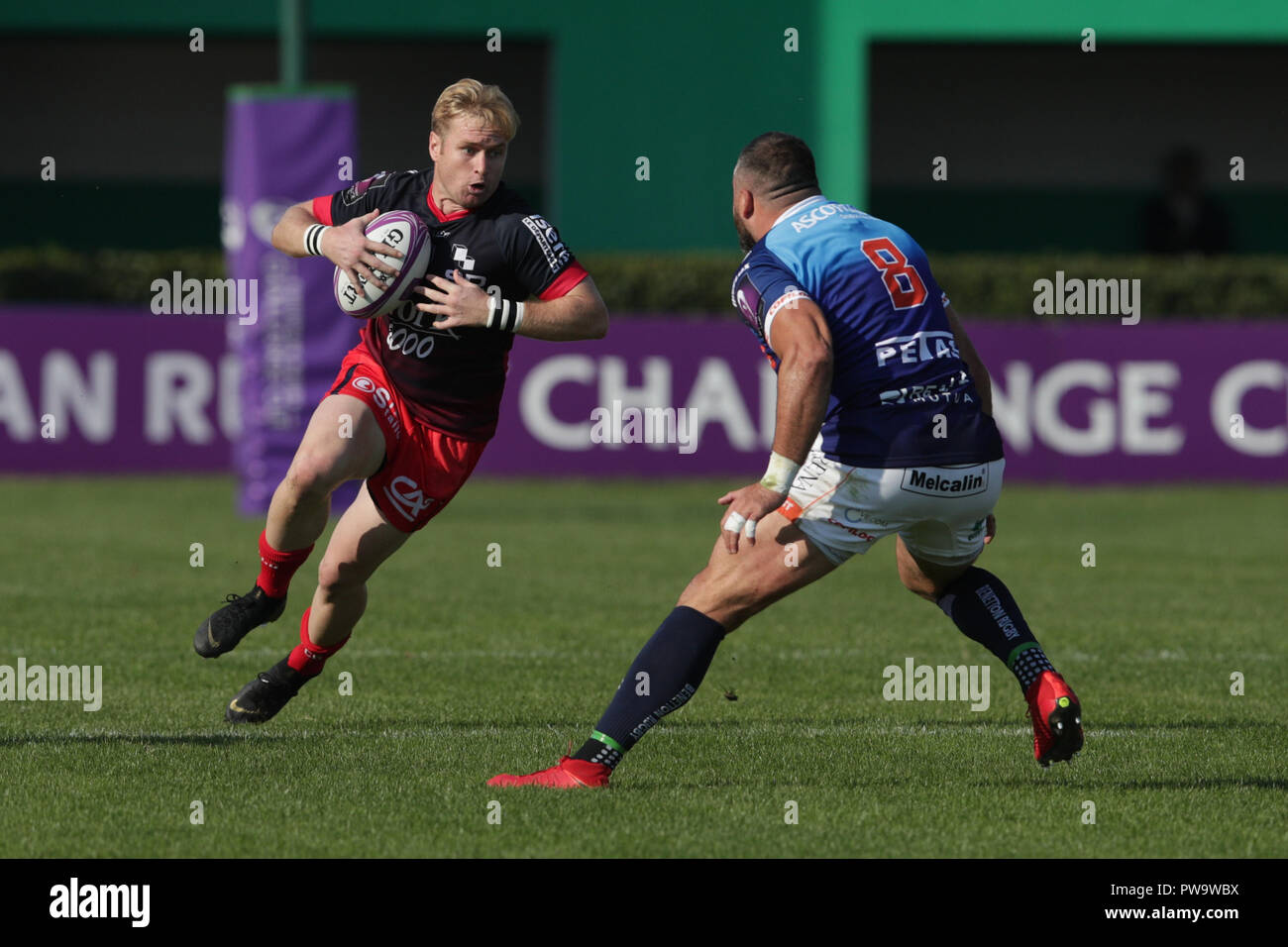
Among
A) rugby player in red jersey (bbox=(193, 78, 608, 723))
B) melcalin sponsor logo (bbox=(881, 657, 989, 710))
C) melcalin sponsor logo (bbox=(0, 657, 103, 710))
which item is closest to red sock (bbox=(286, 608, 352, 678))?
rugby player in red jersey (bbox=(193, 78, 608, 723))

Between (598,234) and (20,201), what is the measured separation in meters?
8.19

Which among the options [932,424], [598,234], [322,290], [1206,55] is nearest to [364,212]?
[932,424]

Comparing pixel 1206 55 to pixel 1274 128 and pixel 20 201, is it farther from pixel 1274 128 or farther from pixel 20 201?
pixel 20 201

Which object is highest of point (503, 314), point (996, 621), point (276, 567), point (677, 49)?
point (677, 49)

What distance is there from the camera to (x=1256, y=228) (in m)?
29.4

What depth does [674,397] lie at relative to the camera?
19000mm

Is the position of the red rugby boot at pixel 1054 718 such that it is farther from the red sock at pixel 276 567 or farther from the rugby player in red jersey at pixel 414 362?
the red sock at pixel 276 567

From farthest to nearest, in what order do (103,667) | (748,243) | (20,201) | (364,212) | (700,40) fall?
(20,201), (700,40), (103,667), (364,212), (748,243)

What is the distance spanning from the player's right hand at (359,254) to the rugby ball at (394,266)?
0.06 ft

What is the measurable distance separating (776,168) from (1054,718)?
2.00 m

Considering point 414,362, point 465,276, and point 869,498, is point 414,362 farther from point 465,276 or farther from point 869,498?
point 869,498

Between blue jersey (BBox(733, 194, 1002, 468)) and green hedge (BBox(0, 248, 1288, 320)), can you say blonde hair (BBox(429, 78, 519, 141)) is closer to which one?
blue jersey (BBox(733, 194, 1002, 468))

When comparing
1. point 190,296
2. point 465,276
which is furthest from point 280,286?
point 465,276

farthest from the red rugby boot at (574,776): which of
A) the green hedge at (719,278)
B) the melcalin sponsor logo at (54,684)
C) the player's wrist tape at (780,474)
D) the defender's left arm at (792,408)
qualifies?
the green hedge at (719,278)
